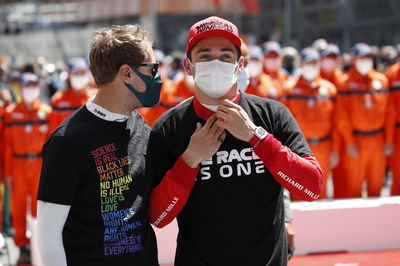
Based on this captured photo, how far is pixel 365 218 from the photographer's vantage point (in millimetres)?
5137

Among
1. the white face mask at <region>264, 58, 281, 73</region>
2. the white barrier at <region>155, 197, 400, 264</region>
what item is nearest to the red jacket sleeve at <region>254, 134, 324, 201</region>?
the white barrier at <region>155, 197, 400, 264</region>

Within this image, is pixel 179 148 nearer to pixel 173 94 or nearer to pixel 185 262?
pixel 185 262

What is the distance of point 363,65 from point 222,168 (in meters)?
5.39

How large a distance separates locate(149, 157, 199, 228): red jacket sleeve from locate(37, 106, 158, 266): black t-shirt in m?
0.10

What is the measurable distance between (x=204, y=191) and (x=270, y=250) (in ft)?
1.23

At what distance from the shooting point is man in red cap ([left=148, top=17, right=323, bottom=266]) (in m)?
2.33

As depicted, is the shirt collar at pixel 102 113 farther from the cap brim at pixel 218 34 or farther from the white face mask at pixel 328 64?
the white face mask at pixel 328 64

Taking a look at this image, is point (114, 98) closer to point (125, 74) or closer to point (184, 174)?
point (125, 74)

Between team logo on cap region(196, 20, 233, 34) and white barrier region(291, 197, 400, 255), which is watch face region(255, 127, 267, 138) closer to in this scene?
team logo on cap region(196, 20, 233, 34)

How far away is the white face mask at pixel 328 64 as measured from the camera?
8.12m

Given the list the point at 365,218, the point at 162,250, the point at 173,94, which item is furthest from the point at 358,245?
the point at 173,94

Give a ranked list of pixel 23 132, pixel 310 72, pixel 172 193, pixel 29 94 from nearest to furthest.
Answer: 1. pixel 172 193
2. pixel 23 132
3. pixel 29 94
4. pixel 310 72

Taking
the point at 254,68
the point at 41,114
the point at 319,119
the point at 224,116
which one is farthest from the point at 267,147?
the point at 254,68

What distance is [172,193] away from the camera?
236cm
